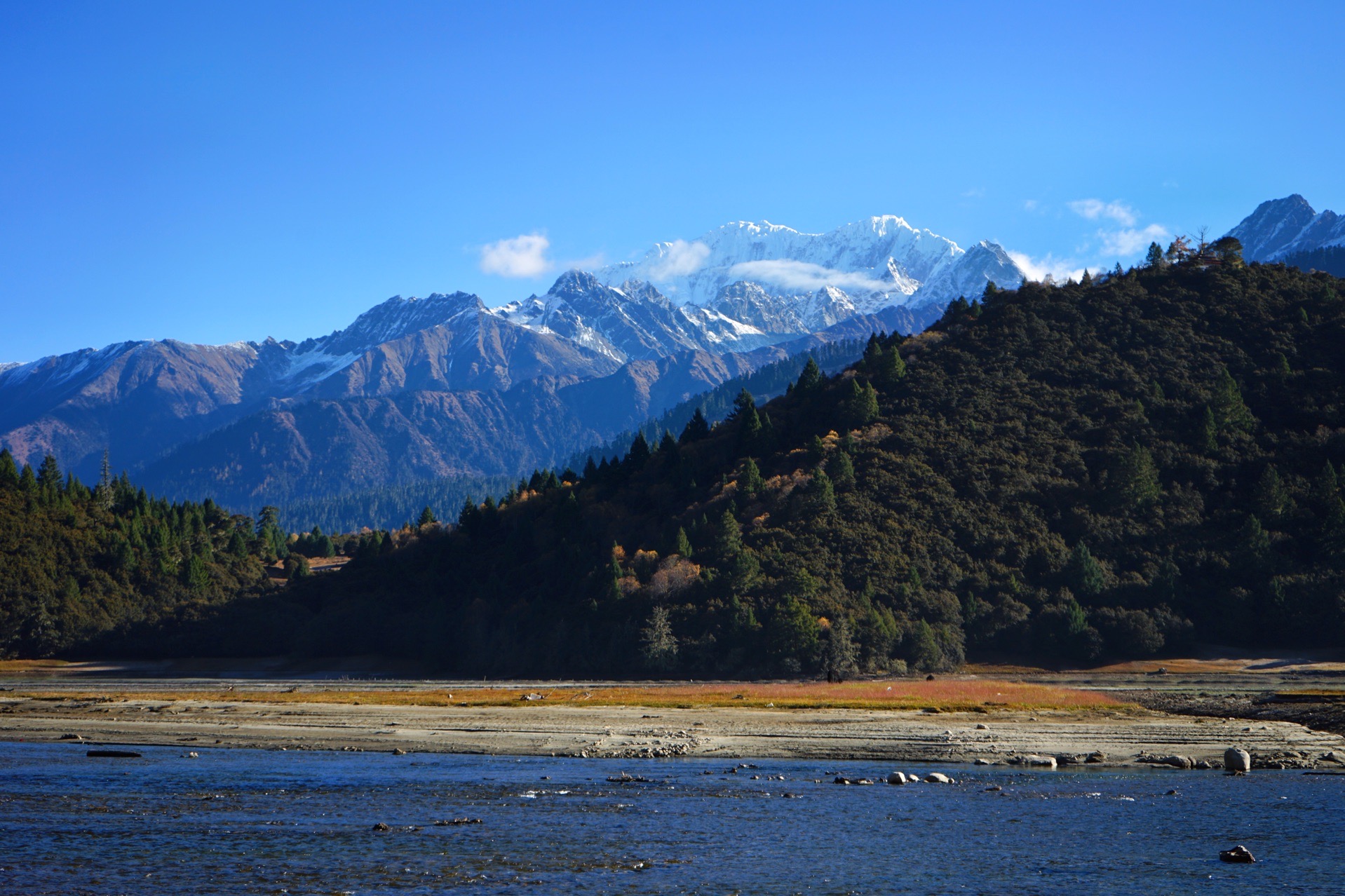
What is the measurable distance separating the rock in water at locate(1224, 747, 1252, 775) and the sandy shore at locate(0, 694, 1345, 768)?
181cm

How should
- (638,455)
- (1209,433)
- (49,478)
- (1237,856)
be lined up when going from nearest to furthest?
1. (1237,856)
2. (1209,433)
3. (638,455)
4. (49,478)

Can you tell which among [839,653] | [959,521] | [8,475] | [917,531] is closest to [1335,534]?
[959,521]

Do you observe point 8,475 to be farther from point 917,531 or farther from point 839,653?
point 917,531

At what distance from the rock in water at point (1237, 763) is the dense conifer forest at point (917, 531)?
53.6 meters

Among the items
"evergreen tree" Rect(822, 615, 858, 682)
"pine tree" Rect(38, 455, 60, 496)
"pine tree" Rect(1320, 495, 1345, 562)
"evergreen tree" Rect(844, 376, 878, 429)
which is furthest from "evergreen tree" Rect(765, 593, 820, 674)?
"pine tree" Rect(38, 455, 60, 496)

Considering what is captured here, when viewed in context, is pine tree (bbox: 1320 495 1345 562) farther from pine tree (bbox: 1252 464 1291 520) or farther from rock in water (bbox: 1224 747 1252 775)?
rock in water (bbox: 1224 747 1252 775)

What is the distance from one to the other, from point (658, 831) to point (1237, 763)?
2495 cm

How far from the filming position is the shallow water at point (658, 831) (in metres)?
25.1

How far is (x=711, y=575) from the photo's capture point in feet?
344

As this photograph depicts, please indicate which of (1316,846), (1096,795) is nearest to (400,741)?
(1096,795)

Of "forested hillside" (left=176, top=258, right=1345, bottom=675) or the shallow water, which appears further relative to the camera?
"forested hillside" (left=176, top=258, right=1345, bottom=675)

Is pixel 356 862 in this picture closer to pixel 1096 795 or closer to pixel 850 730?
pixel 1096 795

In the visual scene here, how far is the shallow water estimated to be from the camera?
25.1 meters

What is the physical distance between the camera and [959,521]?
11244 cm
